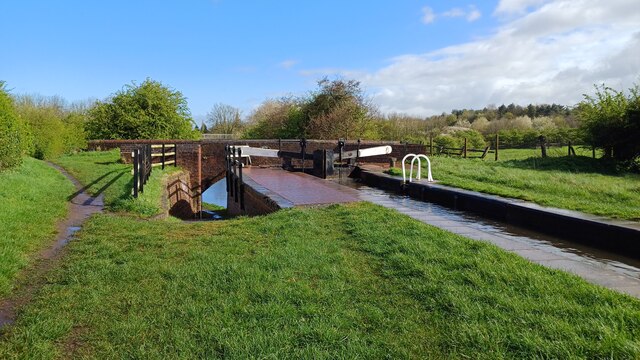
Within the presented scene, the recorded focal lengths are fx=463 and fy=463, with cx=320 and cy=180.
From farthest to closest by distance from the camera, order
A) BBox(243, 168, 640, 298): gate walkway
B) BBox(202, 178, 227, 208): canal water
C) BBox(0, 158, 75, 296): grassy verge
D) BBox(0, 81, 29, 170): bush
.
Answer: BBox(202, 178, 227, 208): canal water → BBox(0, 81, 29, 170): bush → BBox(0, 158, 75, 296): grassy verge → BBox(243, 168, 640, 298): gate walkway

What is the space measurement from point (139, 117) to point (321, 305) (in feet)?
75.4

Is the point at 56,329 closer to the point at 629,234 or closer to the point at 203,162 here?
the point at 629,234

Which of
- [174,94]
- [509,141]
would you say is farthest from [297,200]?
[509,141]

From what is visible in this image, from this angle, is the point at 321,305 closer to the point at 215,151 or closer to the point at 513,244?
the point at 513,244

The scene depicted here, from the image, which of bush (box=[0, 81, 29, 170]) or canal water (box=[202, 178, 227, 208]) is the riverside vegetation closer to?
bush (box=[0, 81, 29, 170])

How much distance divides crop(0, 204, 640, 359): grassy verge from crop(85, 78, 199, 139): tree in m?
20.2

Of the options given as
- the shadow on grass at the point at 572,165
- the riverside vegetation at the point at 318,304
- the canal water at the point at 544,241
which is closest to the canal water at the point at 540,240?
the canal water at the point at 544,241

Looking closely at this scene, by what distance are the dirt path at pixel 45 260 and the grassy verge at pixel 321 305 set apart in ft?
0.48

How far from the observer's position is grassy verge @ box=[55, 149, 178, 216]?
27.5ft

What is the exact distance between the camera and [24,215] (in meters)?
6.78

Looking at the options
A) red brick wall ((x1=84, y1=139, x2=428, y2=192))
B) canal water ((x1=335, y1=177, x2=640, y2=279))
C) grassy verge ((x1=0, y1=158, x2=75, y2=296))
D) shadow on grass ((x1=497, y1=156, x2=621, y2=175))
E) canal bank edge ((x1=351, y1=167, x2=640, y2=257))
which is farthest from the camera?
red brick wall ((x1=84, y1=139, x2=428, y2=192))

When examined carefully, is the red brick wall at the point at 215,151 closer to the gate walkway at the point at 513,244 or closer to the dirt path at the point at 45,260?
the gate walkway at the point at 513,244

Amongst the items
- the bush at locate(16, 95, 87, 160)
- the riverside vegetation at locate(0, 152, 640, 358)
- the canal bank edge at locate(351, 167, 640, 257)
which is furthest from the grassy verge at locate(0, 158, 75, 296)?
the bush at locate(16, 95, 87, 160)

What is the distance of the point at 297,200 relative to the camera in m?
8.73
